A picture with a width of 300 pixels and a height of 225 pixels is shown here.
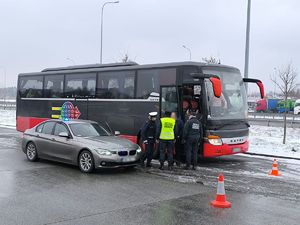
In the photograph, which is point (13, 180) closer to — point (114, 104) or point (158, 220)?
point (158, 220)

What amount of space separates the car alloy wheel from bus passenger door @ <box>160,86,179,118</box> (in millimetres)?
3280

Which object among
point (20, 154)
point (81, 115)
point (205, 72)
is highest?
point (205, 72)

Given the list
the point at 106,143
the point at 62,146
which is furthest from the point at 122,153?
the point at 62,146

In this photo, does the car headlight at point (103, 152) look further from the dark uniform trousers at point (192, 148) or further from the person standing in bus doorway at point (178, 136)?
the dark uniform trousers at point (192, 148)

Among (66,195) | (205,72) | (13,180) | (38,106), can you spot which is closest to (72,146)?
(13,180)

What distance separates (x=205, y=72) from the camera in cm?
1258

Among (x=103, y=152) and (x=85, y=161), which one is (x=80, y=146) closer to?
(x=85, y=161)

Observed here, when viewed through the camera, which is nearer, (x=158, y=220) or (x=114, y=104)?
(x=158, y=220)

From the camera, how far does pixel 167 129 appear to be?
38.0ft

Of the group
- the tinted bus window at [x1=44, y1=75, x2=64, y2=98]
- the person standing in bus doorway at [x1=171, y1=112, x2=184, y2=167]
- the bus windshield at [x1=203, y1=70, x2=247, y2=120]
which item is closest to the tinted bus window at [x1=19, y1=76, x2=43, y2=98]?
the tinted bus window at [x1=44, y1=75, x2=64, y2=98]

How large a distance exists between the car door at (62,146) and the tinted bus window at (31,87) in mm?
7022

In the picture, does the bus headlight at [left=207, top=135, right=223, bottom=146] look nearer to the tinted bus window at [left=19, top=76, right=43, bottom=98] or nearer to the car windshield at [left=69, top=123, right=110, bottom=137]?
the car windshield at [left=69, top=123, right=110, bottom=137]

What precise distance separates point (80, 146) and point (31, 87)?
9.42 metres

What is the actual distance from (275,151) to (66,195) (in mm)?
10438
